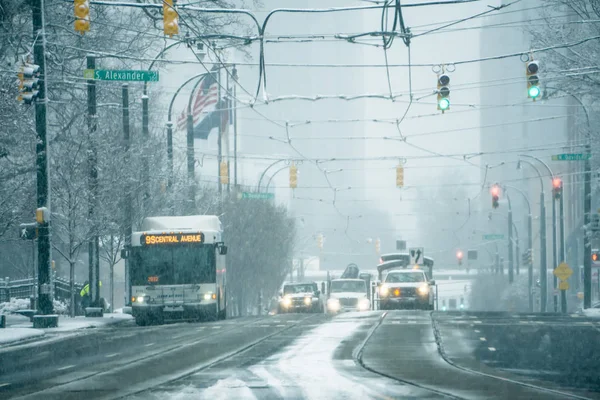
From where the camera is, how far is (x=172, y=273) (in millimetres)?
35781

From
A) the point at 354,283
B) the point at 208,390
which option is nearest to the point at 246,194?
the point at 354,283

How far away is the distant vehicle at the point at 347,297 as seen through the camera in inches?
2149

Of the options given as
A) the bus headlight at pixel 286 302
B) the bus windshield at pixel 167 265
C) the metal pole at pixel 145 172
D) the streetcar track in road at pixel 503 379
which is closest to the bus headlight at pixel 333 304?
the bus headlight at pixel 286 302

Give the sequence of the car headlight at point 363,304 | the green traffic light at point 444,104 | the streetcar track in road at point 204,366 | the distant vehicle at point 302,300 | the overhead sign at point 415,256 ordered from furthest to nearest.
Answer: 1. the overhead sign at point 415,256
2. the car headlight at point 363,304
3. the distant vehicle at point 302,300
4. the green traffic light at point 444,104
5. the streetcar track in road at point 204,366

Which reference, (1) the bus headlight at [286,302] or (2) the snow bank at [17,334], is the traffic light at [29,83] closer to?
(2) the snow bank at [17,334]

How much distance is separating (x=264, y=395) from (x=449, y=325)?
18.0 meters

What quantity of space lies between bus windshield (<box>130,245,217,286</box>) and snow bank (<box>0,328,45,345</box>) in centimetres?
553

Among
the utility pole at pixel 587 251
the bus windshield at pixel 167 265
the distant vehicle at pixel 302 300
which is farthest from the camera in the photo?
the distant vehicle at pixel 302 300

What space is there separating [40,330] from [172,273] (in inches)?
235

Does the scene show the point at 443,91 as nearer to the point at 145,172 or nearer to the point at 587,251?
the point at 145,172

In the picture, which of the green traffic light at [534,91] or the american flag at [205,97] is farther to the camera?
the american flag at [205,97]

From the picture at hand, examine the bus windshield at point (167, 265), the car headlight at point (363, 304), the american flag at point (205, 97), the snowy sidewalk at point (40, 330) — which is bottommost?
the car headlight at point (363, 304)

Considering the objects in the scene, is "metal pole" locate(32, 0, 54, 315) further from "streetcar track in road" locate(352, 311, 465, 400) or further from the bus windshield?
"streetcar track in road" locate(352, 311, 465, 400)

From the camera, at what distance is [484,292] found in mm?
98625
